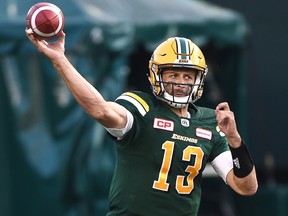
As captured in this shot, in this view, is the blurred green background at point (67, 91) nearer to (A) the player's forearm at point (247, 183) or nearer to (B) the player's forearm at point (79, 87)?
(A) the player's forearm at point (247, 183)

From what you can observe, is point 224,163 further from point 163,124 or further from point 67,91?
point 67,91

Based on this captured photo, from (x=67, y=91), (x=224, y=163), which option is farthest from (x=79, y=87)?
(x=67, y=91)

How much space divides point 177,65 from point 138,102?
0.33 m

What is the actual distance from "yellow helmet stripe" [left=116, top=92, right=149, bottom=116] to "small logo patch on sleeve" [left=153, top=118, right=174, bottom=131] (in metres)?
0.09

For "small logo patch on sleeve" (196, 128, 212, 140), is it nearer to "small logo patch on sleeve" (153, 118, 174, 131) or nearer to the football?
"small logo patch on sleeve" (153, 118, 174, 131)

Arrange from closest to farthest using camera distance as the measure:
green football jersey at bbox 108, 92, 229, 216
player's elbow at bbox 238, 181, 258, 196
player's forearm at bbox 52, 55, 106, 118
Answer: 1. player's forearm at bbox 52, 55, 106, 118
2. green football jersey at bbox 108, 92, 229, 216
3. player's elbow at bbox 238, 181, 258, 196

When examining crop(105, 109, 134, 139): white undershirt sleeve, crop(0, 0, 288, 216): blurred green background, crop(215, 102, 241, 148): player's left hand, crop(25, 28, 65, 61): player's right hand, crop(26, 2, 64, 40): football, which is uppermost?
crop(26, 2, 64, 40): football

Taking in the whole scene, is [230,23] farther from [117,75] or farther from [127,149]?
→ [127,149]

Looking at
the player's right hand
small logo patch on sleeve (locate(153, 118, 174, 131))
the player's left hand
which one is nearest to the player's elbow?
the player's left hand

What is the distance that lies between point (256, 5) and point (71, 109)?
438cm

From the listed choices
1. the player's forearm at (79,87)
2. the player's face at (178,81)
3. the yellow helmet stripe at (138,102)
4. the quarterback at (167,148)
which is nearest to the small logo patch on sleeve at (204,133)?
the quarterback at (167,148)

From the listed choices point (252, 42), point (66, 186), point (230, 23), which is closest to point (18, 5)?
point (66, 186)

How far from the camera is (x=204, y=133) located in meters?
6.52

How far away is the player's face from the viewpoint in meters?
6.36
